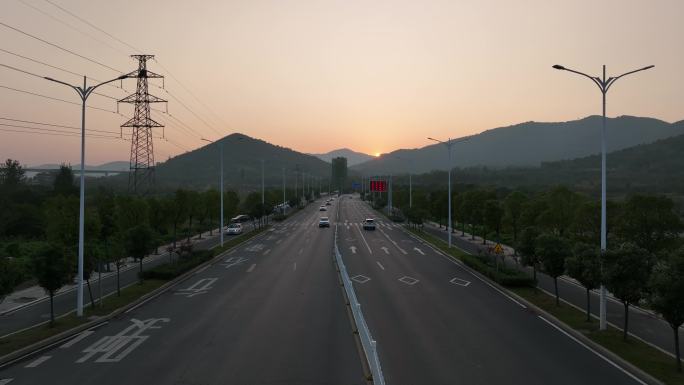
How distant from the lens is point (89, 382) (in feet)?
46.3

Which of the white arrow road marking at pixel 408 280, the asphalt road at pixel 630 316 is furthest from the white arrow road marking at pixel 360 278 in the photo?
the asphalt road at pixel 630 316

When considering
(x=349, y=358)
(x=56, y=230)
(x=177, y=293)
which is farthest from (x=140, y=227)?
(x=349, y=358)

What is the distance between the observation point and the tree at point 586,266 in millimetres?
18562

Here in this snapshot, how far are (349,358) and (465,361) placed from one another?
12.3ft

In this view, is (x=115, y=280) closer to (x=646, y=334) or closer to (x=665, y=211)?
(x=646, y=334)

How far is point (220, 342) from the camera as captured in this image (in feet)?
58.6

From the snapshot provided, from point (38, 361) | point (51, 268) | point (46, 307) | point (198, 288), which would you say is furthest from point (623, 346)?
point (46, 307)

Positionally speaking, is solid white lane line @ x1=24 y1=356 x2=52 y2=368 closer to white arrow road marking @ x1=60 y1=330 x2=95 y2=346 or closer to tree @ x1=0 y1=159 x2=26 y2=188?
white arrow road marking @ x1=60 y1=330 x2=95 y2=346

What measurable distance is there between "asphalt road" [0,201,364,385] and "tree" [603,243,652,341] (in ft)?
31.3

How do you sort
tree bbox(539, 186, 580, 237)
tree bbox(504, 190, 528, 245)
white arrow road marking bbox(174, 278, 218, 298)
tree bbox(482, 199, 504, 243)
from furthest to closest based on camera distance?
tree bbox(482, 199, 504, 243) → tree bbox(504, 190, 528, 245) → tree bbox(539, 186, 580, 237) → white arrow road marking bbox(174, 278, 218, 298)

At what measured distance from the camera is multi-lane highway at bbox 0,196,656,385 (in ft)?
47.6

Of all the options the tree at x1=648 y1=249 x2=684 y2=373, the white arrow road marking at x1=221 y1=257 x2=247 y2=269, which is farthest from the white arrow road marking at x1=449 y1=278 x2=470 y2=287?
the white arrow road marking at x1=221 y1=257 x2=247 y2=269

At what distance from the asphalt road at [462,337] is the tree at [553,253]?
245 centimetres

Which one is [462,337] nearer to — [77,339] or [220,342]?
[220,342]
